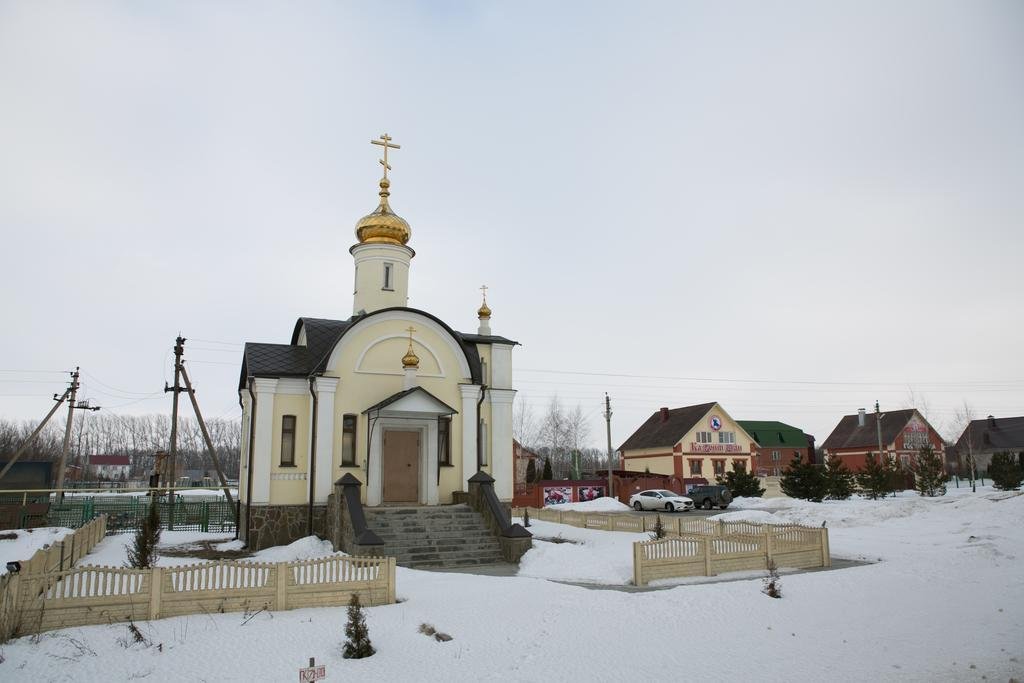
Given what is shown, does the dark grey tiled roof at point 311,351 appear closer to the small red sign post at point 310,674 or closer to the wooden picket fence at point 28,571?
the wooden picket fence at point 28,571

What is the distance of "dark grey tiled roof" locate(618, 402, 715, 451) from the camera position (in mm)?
47500

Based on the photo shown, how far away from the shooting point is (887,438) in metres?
55.1

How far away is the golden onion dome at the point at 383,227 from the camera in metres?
22.1

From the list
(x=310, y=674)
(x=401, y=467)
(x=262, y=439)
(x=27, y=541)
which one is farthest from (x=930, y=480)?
(x=27, y=541)

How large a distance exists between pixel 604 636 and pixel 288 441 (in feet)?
38.4

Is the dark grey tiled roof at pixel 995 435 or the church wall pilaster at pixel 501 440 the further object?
the dark grey tiled roof at pixel 995 435

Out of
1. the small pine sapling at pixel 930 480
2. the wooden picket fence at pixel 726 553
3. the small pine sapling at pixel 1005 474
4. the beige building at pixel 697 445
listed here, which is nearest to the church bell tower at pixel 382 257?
the wooden picket fence at pixel 726 553

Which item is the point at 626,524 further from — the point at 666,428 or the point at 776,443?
the point at 776,443

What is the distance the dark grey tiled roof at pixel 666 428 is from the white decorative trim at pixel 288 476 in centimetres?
3280

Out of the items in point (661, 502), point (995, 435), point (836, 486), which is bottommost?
point (661, 502)

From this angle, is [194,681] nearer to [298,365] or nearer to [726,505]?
[298,365]

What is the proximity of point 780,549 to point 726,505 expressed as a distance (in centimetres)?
1995

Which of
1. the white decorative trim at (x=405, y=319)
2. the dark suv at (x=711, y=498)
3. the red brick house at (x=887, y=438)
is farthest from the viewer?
the red brick house at (x=887, y=438)

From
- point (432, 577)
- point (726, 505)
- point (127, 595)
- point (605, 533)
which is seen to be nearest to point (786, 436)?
point (726, 505)
